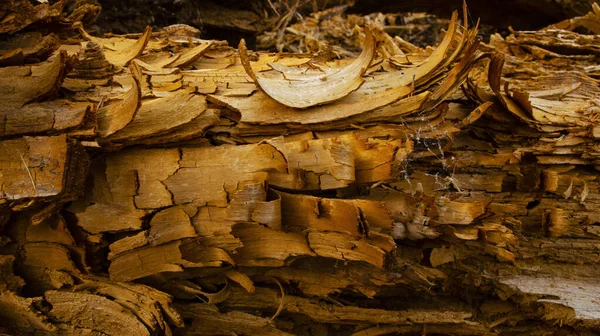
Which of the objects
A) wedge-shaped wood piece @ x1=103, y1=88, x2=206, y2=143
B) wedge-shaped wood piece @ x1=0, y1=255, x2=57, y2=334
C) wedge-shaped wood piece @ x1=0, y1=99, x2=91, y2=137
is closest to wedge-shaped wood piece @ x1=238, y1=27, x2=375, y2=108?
wedge-shaped wood piece @ x1=103, y1=88, x2=206, y2=143

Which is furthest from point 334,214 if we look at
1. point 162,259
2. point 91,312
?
point 91,312

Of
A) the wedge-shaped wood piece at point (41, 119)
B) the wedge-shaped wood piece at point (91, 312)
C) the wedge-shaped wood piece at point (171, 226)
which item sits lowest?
the wedge-shaped wood piece at point (91, 312)

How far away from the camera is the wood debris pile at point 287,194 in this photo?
5.92 feet

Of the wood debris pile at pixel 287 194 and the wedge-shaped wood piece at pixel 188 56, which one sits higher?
the wedge-shaped wood piece at pixel 188 56

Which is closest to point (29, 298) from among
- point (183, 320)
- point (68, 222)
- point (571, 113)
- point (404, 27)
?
point (68, 222)

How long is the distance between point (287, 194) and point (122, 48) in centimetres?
123

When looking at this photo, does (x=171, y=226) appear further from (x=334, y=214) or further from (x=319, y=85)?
(x=319, y=85)

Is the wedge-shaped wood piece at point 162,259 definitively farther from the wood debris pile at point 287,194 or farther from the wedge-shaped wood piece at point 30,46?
the wedge-shaped wood piece at point 30,46

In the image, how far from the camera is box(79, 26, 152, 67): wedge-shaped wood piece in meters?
Result: 2.29

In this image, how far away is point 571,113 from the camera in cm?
222

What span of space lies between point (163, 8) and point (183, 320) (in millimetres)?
2538

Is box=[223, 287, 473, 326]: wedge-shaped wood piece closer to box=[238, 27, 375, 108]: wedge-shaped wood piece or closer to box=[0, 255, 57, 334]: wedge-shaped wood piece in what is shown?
box=[0, 255, 57, 334]: wedge-shaped wood piece

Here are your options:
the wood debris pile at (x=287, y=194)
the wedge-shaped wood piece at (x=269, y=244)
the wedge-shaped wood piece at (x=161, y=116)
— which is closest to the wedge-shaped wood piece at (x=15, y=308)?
the wood debris pile at (x=287, y=194)

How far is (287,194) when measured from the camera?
6.06 ft
